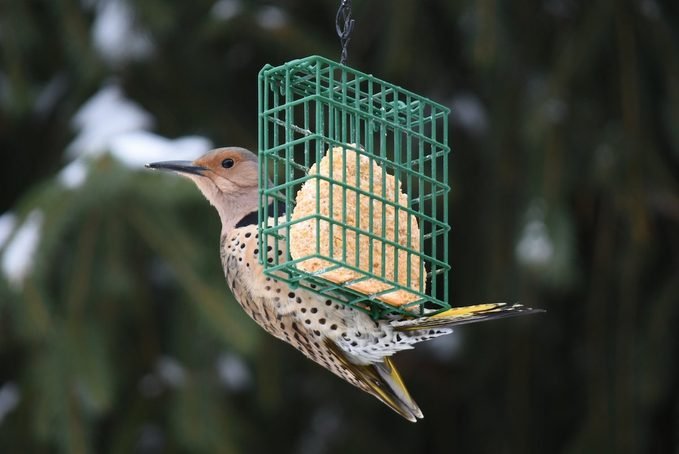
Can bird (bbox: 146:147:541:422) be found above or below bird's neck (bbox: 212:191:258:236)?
below

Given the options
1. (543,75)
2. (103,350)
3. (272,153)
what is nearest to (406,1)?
(543,75)

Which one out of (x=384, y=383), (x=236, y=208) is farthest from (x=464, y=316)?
(x=236, y=208)

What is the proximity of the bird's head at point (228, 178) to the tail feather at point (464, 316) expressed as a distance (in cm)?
85

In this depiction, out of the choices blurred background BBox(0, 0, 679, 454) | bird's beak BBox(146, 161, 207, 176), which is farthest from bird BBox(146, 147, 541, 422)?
blurred background BBox(0, 0, 679, 454)

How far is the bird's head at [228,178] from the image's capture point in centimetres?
677

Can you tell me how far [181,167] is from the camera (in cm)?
674

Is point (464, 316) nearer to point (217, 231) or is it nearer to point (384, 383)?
point (384, 383)

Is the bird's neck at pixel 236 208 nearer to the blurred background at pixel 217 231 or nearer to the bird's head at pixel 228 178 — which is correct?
the bird's head at pixel 228 178

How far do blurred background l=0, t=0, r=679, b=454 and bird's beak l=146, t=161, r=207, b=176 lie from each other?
2022 mm

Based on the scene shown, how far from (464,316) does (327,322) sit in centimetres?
57

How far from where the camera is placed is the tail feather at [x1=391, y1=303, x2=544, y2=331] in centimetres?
581

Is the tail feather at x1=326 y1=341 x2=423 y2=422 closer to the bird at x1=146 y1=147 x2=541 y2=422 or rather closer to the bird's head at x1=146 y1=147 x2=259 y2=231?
the bird at x1=146 y1=147 x2=541 y2=422

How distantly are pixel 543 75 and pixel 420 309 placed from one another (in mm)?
4356

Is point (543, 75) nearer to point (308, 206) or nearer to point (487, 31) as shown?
point (487, 31)
